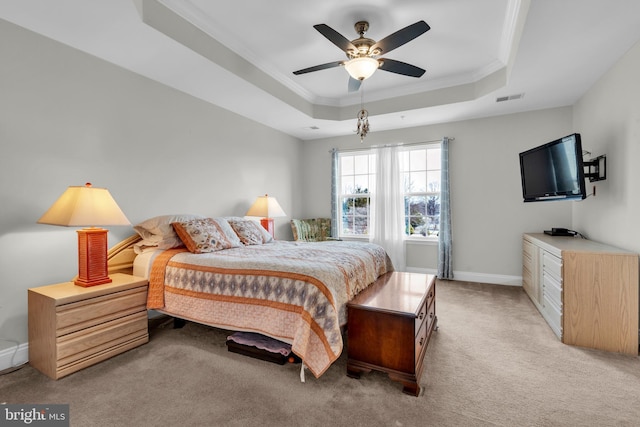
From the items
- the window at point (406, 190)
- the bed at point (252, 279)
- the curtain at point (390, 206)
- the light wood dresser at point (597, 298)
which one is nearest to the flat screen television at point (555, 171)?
the light wood dresser at point (597, 298)

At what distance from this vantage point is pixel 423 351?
2184 millimetres

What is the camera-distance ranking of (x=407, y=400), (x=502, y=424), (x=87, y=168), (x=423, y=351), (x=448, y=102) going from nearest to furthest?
(x=502, y=424) < (x=407, y=400) < (x=423, y=351) < (x=87, y=168) < (x=448, y=102)

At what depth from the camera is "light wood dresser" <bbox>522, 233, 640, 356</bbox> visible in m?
2.37

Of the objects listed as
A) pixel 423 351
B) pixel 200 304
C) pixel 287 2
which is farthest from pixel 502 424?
pixel 287 2

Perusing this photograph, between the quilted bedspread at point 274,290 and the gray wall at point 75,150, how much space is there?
0.82 metres

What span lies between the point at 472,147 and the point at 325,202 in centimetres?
263

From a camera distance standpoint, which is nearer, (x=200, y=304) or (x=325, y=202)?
(x=200, y=304)

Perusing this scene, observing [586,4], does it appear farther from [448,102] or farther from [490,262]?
[490,262]

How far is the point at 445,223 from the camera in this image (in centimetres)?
471

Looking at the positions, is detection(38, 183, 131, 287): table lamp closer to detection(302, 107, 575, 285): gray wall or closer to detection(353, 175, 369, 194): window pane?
detection(302, 107, 575, 285): gray wall

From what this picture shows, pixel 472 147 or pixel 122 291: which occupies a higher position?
pixel 472 147

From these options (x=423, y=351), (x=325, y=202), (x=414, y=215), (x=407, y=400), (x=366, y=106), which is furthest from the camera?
(x=325, y=202)

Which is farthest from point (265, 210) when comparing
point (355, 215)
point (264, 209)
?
point (355, 215)

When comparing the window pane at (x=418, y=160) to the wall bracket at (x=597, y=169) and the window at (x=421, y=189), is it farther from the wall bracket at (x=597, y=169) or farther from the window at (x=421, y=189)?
the wall bracket at (x=597, y=169)
